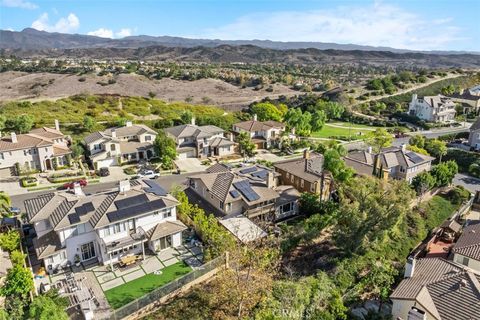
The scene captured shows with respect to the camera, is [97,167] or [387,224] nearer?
[387,224]

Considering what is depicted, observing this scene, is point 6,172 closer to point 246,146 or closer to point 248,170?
point 248,170

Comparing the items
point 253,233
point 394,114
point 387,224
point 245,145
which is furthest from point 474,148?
point 253,233

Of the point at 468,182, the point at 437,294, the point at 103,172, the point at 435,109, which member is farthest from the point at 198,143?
the point at 435,109

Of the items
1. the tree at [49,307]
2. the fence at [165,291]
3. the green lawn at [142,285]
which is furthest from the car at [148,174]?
the tree at [49,307]

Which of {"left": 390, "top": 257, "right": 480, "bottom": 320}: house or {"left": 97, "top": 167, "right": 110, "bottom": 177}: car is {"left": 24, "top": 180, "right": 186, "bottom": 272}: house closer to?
{"left": 390, "top": 257, "right": 480, "bottom": 320}: house

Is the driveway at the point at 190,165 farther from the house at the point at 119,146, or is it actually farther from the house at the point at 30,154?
the house at the point at 30,154

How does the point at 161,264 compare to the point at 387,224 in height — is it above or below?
below

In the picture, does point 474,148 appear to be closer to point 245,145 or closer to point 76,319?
point 245,145
